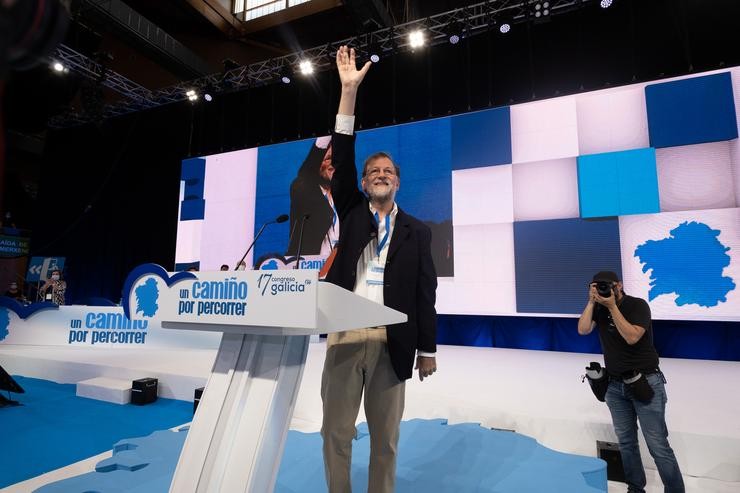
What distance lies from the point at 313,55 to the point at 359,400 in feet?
21.2

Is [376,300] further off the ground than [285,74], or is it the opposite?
[285,74]

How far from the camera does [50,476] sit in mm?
1996

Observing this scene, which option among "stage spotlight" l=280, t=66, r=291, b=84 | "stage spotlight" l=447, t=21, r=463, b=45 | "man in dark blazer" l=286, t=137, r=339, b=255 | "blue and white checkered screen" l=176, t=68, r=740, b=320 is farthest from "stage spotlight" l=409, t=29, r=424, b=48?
"stage spotlight" l=280, t=66, r=291, b=84

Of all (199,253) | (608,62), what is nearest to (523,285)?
(608,62)

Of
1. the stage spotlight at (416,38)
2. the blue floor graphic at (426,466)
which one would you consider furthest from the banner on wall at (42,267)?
the blue floor graphic at (426,466)

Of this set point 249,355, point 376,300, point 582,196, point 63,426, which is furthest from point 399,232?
point 582,196

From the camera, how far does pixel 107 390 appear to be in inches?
130

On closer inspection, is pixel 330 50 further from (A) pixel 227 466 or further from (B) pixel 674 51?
(A) pixel 227 466

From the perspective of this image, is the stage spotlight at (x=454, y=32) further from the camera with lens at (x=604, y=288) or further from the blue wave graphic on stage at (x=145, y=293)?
the blue wave graphic on stage at (x=145, y=293)

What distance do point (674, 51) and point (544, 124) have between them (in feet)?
5.68

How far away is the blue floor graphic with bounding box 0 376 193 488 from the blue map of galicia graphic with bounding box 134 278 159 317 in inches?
46.4

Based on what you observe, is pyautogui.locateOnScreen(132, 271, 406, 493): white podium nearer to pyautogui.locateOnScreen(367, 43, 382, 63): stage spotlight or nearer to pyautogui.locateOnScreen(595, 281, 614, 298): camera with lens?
pyautogui.locateOnScreen(595, 281, 614, 298): camera with lens

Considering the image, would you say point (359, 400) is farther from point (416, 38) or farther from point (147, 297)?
point (416, 38)

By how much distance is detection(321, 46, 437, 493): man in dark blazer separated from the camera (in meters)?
1.27
